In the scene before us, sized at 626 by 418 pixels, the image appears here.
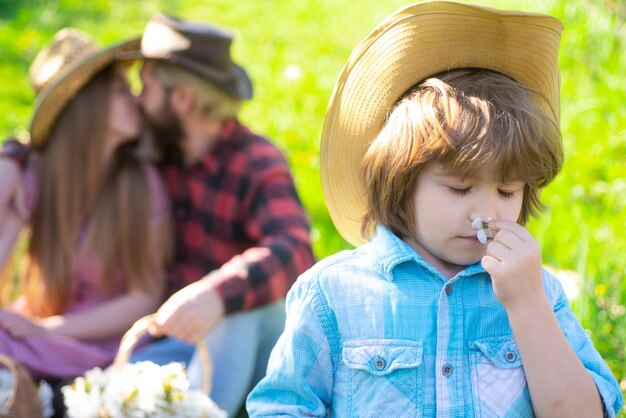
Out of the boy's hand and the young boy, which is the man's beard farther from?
the boy's hand

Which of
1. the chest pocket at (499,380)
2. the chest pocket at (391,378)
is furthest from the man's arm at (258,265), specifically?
the chest pocket at (499,380)

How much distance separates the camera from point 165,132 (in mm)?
3605

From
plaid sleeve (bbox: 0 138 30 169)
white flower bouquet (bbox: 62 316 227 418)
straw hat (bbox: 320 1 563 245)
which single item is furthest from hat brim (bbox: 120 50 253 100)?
straw hat (bbox: 320 1 563 245)

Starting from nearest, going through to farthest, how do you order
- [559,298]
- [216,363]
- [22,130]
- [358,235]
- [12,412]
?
[559,298] → [358,235] → [12,412] → [216,363] → [22,130]

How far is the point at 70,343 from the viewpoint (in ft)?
11.1

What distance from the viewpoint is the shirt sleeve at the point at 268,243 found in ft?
10.6

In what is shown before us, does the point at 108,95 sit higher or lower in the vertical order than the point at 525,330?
higher

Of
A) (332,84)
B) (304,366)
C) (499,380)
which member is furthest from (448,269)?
(332,84)

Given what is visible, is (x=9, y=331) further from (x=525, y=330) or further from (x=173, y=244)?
(x=525, y=330)

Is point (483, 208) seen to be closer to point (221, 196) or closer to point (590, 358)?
point (590, 358)

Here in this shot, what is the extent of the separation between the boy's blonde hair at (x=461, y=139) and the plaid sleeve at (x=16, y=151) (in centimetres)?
194

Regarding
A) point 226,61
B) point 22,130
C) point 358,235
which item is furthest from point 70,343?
point 22,130

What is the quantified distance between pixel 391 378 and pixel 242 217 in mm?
1809

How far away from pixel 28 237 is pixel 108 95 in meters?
0.60
